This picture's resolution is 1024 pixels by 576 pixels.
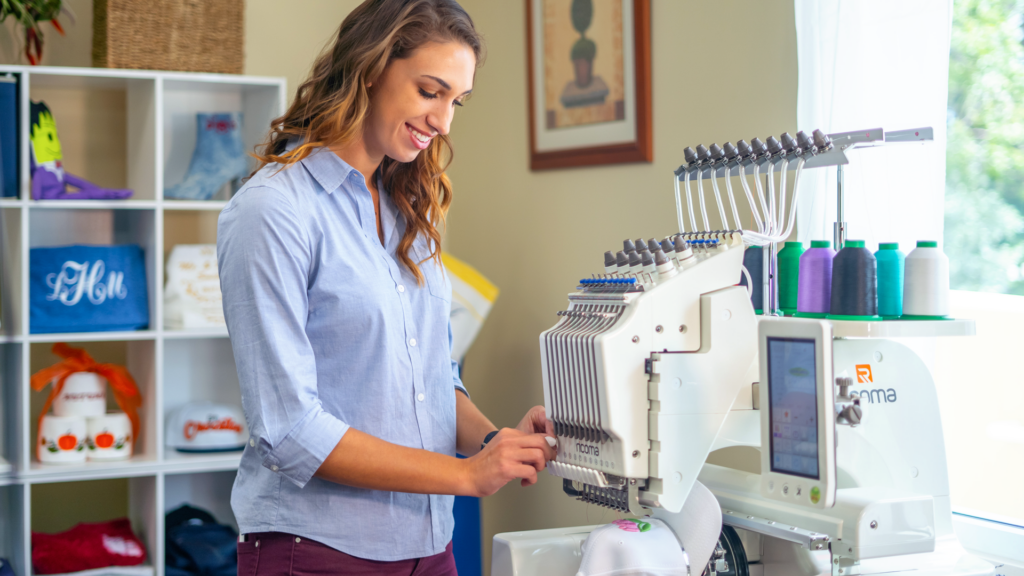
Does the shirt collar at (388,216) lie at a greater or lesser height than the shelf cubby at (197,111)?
lesser

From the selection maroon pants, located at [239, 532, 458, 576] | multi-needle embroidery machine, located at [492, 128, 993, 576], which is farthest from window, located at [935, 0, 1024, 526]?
maroon pants, located at [239, 532, 458, 576]

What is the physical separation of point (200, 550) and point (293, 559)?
1394mm

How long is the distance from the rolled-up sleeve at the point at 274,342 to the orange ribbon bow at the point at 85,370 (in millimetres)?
1546

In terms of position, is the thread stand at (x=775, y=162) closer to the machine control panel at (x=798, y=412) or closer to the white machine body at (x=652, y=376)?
the white machine body at (x=652, y=376)

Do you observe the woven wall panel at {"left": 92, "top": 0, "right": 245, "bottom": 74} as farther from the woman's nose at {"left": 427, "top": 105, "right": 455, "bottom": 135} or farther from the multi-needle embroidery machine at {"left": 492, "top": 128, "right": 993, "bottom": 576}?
the multi-needle embroidery machine at {"left": 492, "top": 128, "right": 993, "bottom": 576}

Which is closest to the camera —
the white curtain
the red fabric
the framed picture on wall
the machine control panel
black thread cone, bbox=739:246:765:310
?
the machine control panel

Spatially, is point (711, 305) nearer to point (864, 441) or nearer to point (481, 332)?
point (864, 441)

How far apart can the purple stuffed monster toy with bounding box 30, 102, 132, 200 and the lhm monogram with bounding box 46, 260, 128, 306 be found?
0.59 feet

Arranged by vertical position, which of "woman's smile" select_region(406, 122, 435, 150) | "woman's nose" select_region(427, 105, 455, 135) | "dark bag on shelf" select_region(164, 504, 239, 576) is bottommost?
"dark bag on shelf" select_region(164, 504, 239, 576)

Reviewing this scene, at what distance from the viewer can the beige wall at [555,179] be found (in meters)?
1.94

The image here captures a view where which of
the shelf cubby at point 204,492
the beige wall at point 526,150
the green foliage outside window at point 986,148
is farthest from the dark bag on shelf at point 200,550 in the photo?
the green foliage outside window at point 986,148

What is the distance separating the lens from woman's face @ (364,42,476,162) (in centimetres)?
130

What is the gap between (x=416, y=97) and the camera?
1301 millimetres

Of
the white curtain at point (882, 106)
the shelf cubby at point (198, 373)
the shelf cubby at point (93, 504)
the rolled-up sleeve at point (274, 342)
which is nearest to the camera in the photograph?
the rolled-up sleeve at point (274, 342)
